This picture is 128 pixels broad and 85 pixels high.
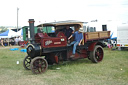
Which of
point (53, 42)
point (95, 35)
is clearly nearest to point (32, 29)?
point (53, 42)

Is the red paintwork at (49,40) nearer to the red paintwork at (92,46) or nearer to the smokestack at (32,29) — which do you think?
the smokestack at (32,29)

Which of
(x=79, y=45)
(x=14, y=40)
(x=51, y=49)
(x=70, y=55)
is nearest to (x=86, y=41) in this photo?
(x=79, y=45)

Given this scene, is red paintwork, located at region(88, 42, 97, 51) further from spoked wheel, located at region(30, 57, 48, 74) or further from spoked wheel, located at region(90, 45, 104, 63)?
spoked wheel, located at region(30, 57, 48, 74)

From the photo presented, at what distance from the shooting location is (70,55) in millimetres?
Answer: 8250

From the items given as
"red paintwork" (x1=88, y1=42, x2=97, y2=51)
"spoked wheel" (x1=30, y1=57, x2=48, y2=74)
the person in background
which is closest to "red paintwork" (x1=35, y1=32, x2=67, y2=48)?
"spoked wheel" (x1=30, y1=57, x2=48, y2=74)

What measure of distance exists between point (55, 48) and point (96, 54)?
2.50 m

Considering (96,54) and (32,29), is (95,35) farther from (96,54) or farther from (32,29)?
(32,29)

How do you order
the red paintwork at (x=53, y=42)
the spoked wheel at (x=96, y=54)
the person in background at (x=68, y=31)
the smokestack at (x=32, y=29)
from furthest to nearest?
the spoked wheel at (x=96, y=54) → the person in background at (x=68, y=31) → the red paintwork at (x=53, y=42) → the smokestack at (x=32, y=29)

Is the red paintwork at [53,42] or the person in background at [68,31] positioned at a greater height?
the person in background at [68,31]

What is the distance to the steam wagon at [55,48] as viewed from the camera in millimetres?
7129

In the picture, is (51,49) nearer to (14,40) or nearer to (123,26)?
(123,26)

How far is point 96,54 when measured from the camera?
9.10 meters

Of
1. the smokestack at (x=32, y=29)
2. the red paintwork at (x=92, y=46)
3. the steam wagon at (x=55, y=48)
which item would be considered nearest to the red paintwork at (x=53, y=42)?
the steam wagon at (x=55, y=48)

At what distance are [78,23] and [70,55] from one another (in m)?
1.46
